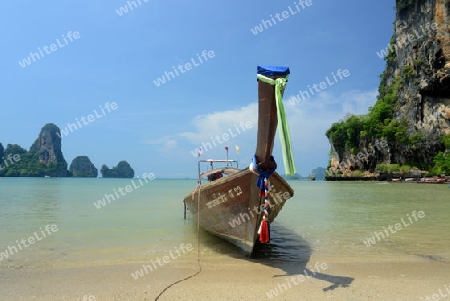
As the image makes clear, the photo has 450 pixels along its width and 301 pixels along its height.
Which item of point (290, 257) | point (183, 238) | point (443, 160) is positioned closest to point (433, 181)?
point (443, 160)

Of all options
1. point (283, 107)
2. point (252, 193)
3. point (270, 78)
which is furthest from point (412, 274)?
point (270, 78)

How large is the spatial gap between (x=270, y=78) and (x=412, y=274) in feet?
12.9

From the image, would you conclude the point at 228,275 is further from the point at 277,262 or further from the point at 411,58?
the point at 411,58

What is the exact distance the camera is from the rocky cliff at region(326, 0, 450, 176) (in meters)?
39.8

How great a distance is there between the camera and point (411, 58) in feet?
150

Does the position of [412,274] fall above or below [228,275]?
below

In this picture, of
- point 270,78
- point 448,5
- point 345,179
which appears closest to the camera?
point 270,78

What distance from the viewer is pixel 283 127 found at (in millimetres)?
4453

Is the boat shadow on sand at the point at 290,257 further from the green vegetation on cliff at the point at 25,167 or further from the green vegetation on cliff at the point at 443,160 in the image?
the green vegetation on cliff at the point at 25,167

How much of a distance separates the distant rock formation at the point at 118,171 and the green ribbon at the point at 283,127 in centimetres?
16434

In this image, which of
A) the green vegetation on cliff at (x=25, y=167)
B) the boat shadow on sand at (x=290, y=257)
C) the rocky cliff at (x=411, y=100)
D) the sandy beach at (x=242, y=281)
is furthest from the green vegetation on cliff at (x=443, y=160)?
the green vegetation on cliff at (x=25, y=167)

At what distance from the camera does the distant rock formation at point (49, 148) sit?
117 meters

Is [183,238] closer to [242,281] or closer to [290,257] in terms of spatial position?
[290,257]

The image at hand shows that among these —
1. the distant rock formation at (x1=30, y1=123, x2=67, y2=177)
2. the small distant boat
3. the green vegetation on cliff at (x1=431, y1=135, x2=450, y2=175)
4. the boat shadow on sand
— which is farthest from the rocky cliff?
the distant rock formation at (x1=30, y1=123, x2=67, y2=177)
